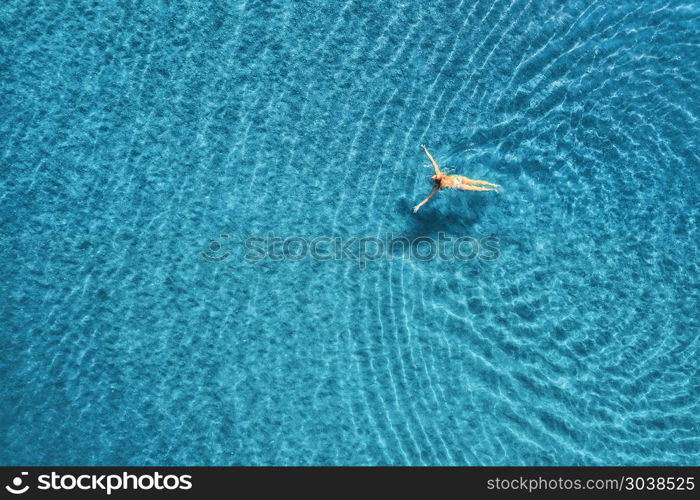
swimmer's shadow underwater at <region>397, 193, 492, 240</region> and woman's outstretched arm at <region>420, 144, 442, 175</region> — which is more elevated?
woman's outstretched arm at <region>420, 144, 442, 175</region>

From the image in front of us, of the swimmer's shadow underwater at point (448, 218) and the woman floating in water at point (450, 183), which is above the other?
the woman floating in water at point (450, 183)

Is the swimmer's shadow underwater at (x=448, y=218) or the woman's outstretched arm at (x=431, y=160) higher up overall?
the woman's outstretched arm at (x=431, y=160)

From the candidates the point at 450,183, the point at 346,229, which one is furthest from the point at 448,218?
the point at 346,229

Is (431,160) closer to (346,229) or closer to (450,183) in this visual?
(450,183)
